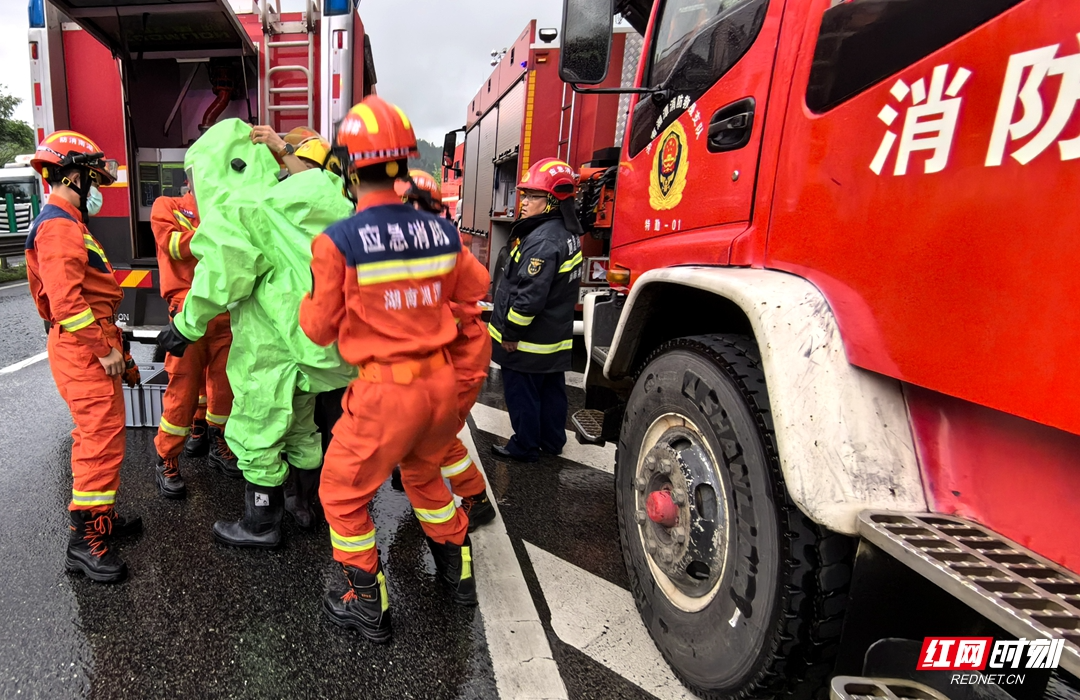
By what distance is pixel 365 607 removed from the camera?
226 cm

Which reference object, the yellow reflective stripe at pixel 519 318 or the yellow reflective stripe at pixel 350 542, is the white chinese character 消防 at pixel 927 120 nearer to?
the yellow reflective stripe at pixel 350 542

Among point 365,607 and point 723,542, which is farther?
point 365,607

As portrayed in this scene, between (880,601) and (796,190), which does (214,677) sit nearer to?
(880,601)

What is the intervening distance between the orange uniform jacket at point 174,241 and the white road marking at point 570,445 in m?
2.21

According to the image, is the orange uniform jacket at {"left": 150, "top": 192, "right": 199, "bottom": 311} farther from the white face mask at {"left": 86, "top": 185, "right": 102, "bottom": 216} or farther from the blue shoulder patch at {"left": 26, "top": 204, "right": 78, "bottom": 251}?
the blue shoulder patch at {"left": 26, "top": 204, "right": 78, "bottom": 251}

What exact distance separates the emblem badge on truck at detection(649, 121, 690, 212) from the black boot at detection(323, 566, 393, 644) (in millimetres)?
1859

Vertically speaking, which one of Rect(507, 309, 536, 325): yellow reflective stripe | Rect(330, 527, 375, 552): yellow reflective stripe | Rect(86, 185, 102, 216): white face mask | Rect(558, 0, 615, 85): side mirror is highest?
Rect(558, 0, 615, 85): side mirror

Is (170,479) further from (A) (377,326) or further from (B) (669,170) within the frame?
(B) (669,170)

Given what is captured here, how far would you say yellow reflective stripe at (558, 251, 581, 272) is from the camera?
380 centimetres

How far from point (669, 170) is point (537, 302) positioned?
4.62 feet

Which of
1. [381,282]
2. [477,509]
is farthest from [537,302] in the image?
[381,282]

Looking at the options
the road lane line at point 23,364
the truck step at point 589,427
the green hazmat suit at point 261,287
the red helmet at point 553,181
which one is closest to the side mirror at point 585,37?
the green hazmat suit at point 261,287

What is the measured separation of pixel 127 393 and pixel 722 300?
4092 millimetres

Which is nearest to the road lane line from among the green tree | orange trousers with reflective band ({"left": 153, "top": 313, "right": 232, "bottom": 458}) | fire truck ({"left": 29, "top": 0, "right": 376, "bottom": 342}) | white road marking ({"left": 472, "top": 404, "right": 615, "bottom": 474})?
fire truck ({"left": 29, "top": 0, "right": 376, "bottom": 342})
